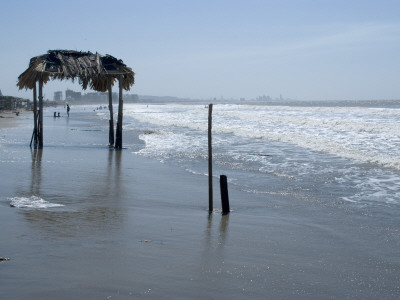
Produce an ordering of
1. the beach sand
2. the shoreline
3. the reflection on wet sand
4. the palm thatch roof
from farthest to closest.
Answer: the shoreline, the palm thatch roof, the reflection on wet sand, the beach sand

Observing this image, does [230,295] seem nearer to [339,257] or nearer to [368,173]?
[339,257]

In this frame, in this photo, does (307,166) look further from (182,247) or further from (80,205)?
(182,247)

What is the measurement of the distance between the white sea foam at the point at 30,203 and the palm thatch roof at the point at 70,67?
31.2 feet

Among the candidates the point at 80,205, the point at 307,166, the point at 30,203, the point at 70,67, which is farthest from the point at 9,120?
the point at 80,205

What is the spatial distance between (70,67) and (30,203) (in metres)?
10.1

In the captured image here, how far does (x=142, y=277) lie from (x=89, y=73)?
1401 centimetres

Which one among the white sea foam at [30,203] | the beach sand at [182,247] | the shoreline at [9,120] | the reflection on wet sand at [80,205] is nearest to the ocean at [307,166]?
the beach sand at [182,247]

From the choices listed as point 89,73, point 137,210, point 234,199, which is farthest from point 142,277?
point 89,73

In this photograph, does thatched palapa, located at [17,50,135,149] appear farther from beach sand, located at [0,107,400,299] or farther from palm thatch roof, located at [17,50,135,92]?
beach sand, located at [0,107,400,299]

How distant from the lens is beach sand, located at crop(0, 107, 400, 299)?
4941mm

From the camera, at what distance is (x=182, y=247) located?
20.7 ft

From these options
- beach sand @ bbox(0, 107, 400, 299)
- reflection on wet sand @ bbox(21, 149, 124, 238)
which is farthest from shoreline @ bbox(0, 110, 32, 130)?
beach sand @ bbox(0, 107, 400, 299)

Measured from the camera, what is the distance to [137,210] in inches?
335

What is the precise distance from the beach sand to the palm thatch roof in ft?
25.6
